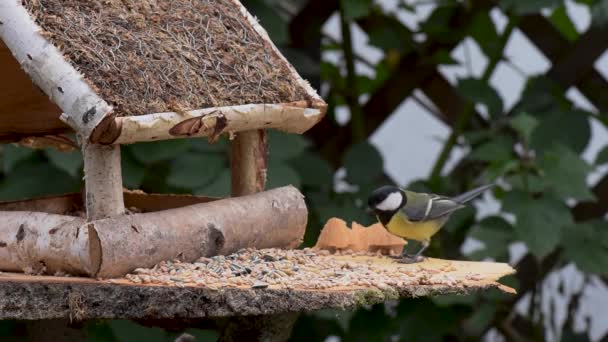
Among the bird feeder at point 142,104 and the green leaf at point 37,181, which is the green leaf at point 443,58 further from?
the bird feeder at point 142,104

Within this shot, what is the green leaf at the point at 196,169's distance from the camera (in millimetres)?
2354

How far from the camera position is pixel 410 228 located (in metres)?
1.91

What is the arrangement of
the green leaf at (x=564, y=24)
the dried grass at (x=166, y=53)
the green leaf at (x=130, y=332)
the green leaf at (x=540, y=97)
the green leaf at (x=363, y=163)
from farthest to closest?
1. the green leaf at (x=564, y=24)
2. the green leaf at (x=540, y=97)
3. the green leaf at (x=363, y=163)
4. the green leaf at (x=130, y=332)
5. the dried grass at (x=166, y=53)

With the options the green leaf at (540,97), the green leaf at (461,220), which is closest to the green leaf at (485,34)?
the green leaf at (540,97)

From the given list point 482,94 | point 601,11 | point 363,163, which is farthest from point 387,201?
point 482,94

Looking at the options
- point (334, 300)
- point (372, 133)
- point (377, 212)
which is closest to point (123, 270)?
point (334, 300)

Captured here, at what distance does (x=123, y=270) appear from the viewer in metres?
1.43

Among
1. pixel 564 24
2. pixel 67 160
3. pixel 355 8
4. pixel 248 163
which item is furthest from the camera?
pixel 564 24

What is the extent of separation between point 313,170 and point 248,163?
997mm

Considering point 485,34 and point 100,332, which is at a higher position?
point 485,34

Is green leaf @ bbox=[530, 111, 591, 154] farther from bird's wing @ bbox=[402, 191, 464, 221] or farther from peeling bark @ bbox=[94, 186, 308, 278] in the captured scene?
peeling bark @ bbox=[94, 186, 308, 278]

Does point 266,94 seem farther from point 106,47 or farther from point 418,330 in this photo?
point 418,330

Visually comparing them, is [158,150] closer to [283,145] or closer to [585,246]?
[283,145]

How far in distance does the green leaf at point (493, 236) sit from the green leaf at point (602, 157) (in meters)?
0.25
